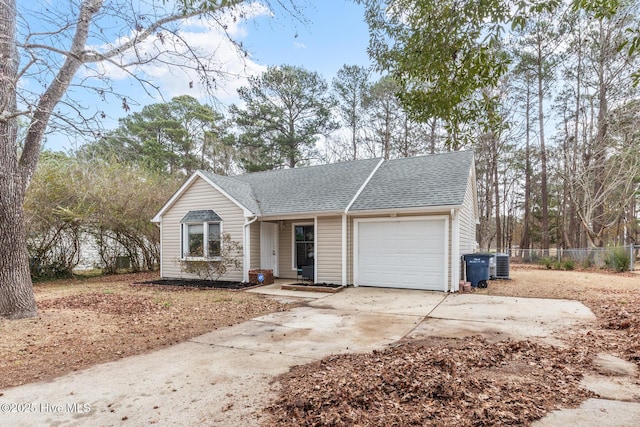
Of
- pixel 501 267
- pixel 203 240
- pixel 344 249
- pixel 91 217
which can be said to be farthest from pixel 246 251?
pixel 501 267

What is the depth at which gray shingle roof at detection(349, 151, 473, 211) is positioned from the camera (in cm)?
958

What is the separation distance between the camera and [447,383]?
314 centimetres

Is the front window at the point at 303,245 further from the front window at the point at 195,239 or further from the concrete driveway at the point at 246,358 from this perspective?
the concrete driveway at the point at 246,358

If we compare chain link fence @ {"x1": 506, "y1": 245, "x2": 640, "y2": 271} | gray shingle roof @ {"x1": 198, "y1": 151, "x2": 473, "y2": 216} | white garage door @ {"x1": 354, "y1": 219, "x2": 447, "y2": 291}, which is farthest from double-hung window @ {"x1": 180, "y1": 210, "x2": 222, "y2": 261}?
chain link fence @ {"x1": 506, "y1": 245, "x2": 640, "y2": 271}

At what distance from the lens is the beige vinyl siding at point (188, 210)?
1157cm

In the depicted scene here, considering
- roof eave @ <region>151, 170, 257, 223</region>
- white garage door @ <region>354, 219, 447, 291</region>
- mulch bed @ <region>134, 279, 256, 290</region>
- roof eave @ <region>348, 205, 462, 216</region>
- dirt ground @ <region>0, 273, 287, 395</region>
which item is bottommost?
mulch bed @ <region>134, 279, 256, 290</region>

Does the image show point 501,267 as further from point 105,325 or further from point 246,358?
point 105,325

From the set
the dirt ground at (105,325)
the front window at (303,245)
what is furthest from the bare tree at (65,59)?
the front window at (303,245)

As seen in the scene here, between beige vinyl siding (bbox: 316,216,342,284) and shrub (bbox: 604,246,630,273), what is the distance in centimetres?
1274

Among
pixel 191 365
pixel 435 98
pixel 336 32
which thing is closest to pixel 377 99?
pixel 336 32

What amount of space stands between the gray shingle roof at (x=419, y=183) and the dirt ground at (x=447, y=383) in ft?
16.6

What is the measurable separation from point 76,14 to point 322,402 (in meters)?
5.88

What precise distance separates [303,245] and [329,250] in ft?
5.57

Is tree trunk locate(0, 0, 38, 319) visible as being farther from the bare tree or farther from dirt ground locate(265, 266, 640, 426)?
dirt ground locate(265, 266, 640, 426)
